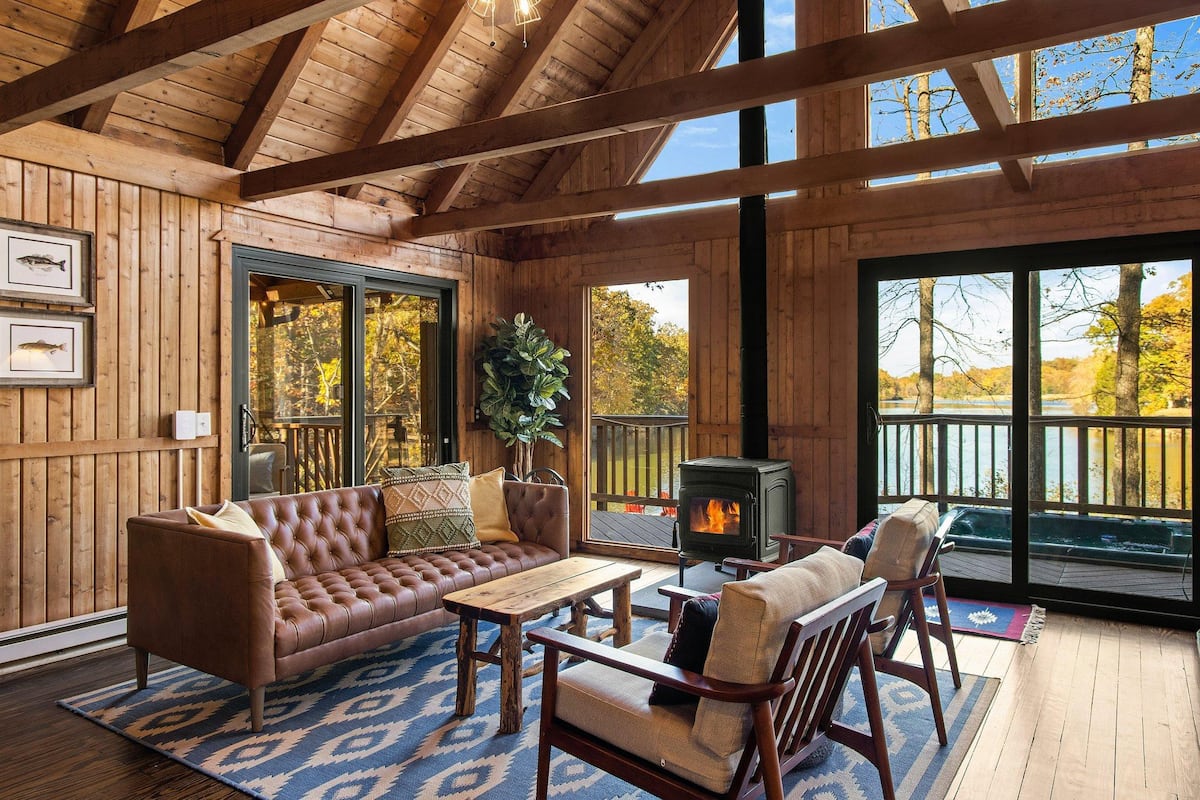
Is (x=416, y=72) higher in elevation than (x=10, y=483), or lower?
higher

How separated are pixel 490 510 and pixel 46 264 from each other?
8.82ft

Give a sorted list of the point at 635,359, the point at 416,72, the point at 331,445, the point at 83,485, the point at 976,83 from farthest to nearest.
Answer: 1. the point at 635,359
2. the point at 331,445
3. the point at 416,72
4. the point at 83,485
5. the point at 976,83

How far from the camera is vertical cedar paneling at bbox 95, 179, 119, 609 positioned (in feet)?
14.0

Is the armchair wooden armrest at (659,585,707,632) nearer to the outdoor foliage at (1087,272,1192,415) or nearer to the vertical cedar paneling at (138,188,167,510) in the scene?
the vertical cedar paneling at (138,188,167,510)

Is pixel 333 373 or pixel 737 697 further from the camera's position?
pixel 333 373

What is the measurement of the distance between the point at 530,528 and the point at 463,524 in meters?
0.46

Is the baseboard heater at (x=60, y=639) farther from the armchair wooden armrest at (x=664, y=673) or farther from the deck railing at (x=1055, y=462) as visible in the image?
the deck railing at (x=1055, y=462)

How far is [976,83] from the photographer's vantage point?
10.6 ft

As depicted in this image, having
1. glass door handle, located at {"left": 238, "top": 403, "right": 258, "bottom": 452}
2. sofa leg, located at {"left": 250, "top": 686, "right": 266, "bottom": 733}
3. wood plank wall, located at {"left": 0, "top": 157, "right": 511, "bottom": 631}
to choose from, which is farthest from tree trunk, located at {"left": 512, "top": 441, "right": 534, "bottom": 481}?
sofa leg, located at {"left": 250, "top": 686, "right": 266, "bottom": 733}

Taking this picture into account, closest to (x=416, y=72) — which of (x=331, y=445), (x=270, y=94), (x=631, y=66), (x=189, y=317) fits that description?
(x=270, y=94)

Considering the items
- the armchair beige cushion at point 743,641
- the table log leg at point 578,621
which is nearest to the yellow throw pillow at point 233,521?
the table log leg at point 578,621

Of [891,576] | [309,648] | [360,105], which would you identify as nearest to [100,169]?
[360,105]

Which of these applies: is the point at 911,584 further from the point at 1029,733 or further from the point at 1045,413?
the point at 1045,413

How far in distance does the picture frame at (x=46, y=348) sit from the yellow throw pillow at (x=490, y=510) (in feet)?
7.14
